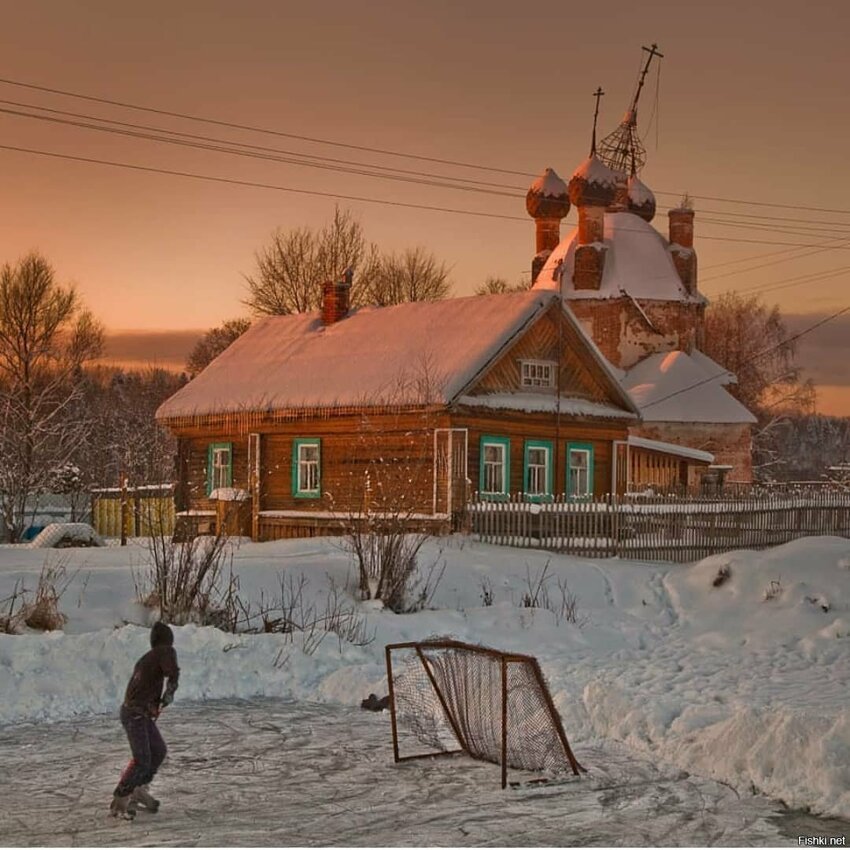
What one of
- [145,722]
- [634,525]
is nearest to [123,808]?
[145,722]

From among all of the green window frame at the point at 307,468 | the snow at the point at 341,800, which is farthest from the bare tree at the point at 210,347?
the snow at the point at 341,800

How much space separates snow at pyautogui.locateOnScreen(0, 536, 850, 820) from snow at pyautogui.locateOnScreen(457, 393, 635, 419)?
4.48 m

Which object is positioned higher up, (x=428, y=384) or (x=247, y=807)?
(x=428, y=384)

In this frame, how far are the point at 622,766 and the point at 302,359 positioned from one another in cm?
2338

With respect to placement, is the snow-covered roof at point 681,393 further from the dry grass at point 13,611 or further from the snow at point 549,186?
the dry grass at point 13,611

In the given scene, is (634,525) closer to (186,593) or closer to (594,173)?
(186,593)

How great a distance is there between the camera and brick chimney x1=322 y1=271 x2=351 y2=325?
3525cm

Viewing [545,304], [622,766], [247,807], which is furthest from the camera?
[545,304]

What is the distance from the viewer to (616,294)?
5078 cm

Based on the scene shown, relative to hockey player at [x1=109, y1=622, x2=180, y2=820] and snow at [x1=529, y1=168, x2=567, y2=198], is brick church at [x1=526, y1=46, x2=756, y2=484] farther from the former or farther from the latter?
hockey player at [x1=109, y1=622, x2=180, y2=820]

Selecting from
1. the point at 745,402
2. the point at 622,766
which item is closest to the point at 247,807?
the point at 622,766

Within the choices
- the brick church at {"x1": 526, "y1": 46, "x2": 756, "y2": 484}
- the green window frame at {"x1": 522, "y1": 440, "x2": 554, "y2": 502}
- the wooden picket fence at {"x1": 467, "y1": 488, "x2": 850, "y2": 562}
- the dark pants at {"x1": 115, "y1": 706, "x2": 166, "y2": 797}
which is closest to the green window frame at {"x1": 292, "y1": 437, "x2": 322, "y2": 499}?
the wooden picket fence at {"x1": 467, "y1": 488, "x2": 850, "y2": 562}

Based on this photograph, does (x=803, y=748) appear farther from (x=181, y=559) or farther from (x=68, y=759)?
(x=181, y=559)

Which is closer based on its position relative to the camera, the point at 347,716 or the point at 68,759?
the point at 68,759
